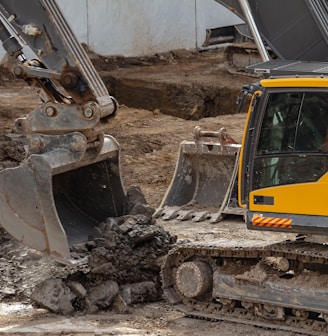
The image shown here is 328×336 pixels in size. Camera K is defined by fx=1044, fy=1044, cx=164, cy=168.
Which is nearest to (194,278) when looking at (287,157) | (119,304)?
(119,304)

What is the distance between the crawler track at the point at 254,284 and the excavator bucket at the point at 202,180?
3070 mm

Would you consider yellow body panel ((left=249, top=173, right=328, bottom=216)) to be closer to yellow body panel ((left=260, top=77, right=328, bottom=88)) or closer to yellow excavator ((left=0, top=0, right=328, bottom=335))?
yellow excavator ((left=0, top=0, right=328, bottom=335))

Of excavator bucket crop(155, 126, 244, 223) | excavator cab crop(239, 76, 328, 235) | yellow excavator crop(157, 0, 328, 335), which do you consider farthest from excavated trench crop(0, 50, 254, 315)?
excavator bucket crop(155, 126, 244, 223)

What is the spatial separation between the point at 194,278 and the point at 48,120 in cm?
185

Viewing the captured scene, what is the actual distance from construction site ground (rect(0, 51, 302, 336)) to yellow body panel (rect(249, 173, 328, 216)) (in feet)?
2.78

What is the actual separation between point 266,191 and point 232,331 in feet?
3.70

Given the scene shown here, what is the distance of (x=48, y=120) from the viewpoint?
8.95 metres

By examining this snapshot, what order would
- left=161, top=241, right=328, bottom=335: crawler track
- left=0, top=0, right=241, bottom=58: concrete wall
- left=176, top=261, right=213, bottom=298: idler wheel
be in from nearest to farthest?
left=161, top=241, right=328, bottom=335: crawler track → left=176, top=261, right=213, bottom=298: idler wheel → left=0, top=0, right=241, bottom=58: concrete wall

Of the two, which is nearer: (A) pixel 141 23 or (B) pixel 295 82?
(B) pixel 295 82

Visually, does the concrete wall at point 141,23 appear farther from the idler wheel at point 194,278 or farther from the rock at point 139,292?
the idler wheel at point 194,278

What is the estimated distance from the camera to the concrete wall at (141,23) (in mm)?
21359

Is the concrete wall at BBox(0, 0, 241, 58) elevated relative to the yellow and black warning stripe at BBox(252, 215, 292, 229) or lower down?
elevated

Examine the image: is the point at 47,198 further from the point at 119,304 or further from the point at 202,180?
the point at 202,180

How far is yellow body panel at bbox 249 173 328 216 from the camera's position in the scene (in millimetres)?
7676
